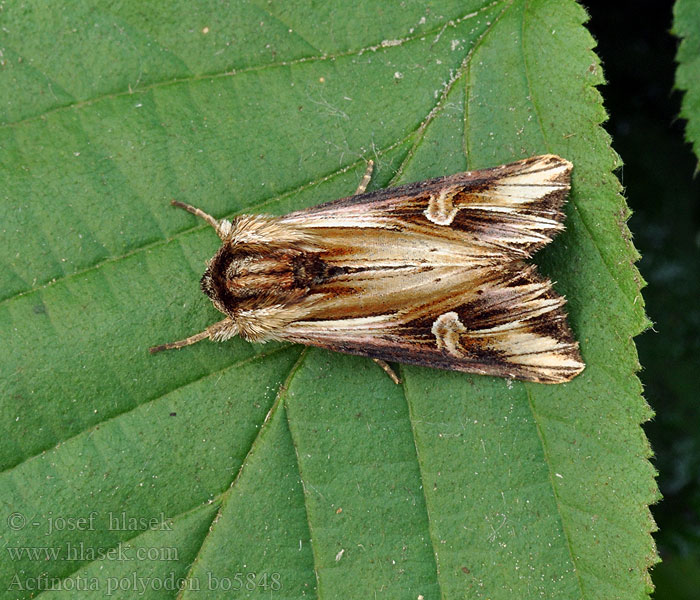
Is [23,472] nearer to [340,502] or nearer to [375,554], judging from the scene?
[340,502]

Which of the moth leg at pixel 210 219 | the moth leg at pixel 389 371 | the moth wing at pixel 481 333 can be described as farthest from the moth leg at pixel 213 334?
the moth leg at pixel 389 371

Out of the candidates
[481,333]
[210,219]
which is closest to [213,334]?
[210,219]

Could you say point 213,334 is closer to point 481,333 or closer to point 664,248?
point 481,333

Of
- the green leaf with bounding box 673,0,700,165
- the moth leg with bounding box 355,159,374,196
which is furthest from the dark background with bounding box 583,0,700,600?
the moth leg with bounding box 355,159,374,196

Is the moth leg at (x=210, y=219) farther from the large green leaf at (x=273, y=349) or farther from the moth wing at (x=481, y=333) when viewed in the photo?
the moth wing at (x=481, y=333)

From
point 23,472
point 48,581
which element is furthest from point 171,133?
point 48,581

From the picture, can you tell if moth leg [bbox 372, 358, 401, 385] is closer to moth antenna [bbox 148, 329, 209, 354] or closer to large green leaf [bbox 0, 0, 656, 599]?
large green leaf [bbox 0, 0, 656, 599]
